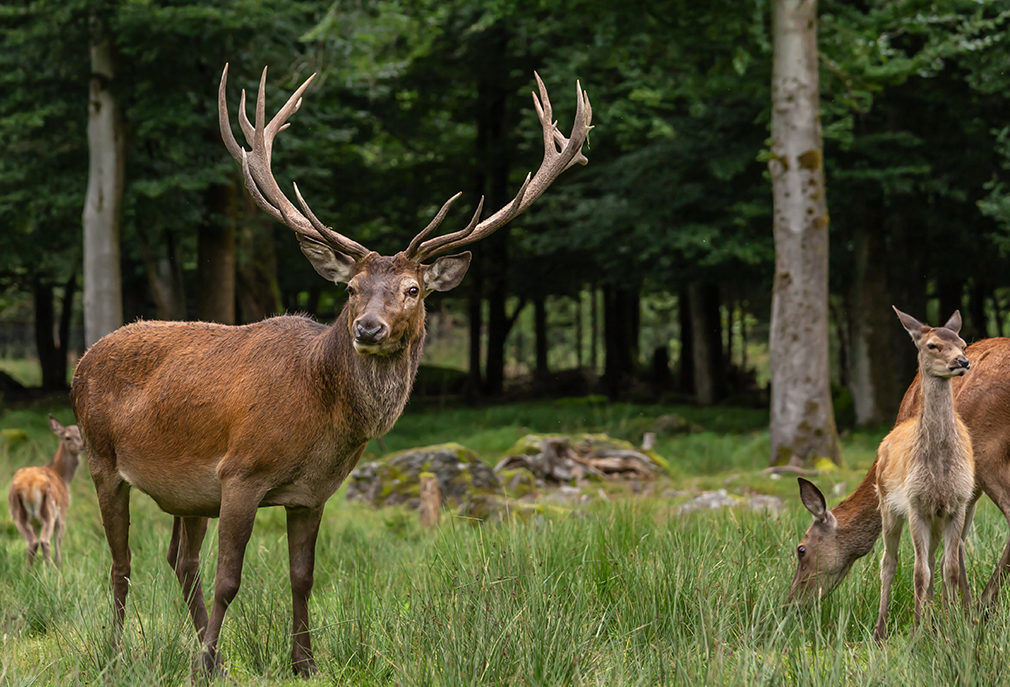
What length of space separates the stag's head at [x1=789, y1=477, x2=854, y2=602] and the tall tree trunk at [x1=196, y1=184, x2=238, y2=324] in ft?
33.5

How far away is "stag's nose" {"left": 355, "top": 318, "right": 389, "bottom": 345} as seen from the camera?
4.01 metres

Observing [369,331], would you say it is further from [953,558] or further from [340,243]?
[953,558]

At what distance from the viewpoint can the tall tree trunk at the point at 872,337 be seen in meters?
15.1

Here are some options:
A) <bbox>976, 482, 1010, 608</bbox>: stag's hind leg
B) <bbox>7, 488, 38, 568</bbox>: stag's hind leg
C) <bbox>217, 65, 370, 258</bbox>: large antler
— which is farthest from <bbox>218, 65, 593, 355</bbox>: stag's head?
<bbox>7, 488, 38, 568</bbox>: stag's hind leg

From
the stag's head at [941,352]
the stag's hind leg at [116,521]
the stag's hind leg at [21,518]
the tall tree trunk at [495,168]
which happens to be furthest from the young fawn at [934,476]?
the tall tree trunk at [495,168]

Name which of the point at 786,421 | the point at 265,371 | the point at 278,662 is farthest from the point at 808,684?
the point at 786,421

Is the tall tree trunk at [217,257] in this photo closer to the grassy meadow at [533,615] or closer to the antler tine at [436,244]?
the grassy meadow at [533,615]

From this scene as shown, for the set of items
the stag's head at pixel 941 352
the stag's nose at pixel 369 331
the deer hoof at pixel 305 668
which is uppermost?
the stag's nose at pixel 369 331

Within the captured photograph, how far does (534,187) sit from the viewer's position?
493 cm

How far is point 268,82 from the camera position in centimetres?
1355

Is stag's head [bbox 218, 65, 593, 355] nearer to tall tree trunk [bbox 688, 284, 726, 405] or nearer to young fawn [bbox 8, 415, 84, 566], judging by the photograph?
young fawn [bbox 8, 415, 84, 566]

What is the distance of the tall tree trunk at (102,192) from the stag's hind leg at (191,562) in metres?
8.39

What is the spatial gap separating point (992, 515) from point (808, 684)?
3.88 meters

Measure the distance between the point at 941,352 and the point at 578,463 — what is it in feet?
24.2
